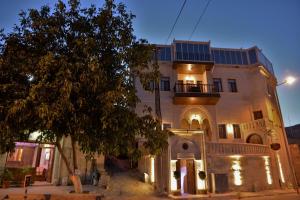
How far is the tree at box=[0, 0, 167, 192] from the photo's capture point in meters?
7.21

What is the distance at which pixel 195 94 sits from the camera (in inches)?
797

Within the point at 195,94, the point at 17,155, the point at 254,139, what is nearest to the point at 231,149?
the point at 254,139

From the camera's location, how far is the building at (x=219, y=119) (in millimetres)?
14359

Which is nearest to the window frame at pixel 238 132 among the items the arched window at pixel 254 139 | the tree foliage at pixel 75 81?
the arched window at pixel 254 139

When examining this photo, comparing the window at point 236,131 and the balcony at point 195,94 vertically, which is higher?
the balcony at point 195,94

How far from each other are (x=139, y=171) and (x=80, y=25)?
13128 millimetres

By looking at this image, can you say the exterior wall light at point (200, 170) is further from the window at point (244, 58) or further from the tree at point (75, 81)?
the window at point (244, 58)

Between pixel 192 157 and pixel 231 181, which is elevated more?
pixel 192 157

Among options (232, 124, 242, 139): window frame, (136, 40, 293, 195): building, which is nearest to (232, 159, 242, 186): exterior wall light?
(136, 40, 293, 195): building

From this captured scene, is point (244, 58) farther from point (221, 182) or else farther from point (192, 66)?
point (221, 182)

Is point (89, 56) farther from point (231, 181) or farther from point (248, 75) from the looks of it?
point (248, 75)

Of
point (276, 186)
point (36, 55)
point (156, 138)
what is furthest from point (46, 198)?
point (276, 186)

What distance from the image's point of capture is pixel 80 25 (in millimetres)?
8914

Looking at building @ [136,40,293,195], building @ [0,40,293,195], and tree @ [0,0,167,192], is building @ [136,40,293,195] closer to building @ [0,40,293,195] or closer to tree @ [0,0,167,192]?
building @ [0,40,293,195]
